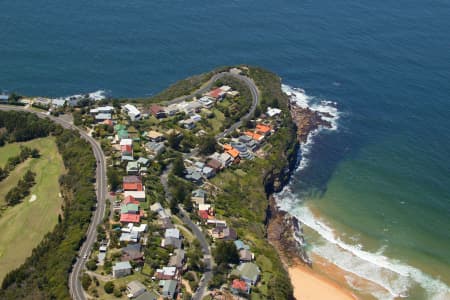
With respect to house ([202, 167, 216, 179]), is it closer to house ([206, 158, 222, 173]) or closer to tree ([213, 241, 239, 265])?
house ([206, 158, 222, 173])

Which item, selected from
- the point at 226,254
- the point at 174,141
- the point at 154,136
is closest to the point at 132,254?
the point at 226,254

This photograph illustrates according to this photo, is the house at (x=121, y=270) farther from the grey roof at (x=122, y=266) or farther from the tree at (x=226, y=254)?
the tree at (x=226, y=254)

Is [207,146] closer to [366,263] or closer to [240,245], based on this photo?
[240,245]

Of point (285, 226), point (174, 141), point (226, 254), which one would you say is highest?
point (174, 141)

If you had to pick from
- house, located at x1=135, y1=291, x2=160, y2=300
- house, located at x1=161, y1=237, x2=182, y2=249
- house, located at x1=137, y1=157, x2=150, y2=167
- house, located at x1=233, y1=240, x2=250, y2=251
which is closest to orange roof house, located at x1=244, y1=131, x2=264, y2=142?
house, located at x1=137, y1=157, x2=150, y2=167

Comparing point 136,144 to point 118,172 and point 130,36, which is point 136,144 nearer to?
point 118,172

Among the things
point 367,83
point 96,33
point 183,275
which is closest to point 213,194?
point 183,275

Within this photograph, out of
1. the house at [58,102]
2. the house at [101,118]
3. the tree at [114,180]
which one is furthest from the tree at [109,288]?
the house at [58,102]
